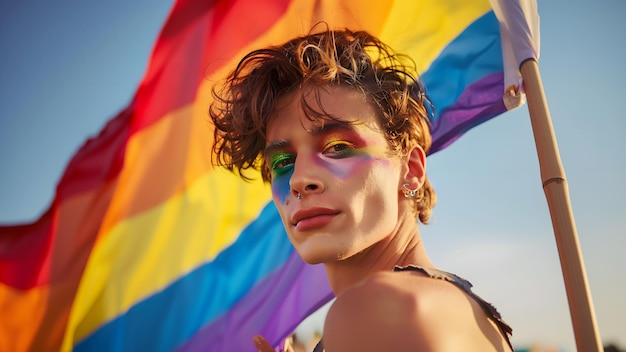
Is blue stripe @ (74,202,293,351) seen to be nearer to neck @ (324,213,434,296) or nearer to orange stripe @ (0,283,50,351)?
orange stripe @ (0,283,50,351)

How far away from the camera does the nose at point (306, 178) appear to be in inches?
106

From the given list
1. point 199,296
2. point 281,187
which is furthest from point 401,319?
point 199,296

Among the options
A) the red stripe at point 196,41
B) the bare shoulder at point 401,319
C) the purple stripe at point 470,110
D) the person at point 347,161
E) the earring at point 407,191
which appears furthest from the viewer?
the red stripe at point 196,41

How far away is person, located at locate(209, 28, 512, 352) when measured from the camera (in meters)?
2.63

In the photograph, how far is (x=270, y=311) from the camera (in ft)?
14.2

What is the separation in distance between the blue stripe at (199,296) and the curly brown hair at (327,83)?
1140 mm

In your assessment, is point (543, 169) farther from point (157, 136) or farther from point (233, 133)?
point (157, 136)

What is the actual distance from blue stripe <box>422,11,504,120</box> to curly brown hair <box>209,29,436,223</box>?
0.83 m

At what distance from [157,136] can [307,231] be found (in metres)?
2.03

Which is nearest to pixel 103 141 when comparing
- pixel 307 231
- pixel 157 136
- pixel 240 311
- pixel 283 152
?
pixel 157 136

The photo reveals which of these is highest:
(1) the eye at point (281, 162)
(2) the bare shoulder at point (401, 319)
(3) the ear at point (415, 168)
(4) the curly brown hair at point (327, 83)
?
(4) the curly brown hair at point (327, 83)

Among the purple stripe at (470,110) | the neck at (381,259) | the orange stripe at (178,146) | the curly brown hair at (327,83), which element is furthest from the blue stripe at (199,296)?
the neck at (381,259)

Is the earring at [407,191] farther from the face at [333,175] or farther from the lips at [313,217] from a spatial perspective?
the lips at [313,217]

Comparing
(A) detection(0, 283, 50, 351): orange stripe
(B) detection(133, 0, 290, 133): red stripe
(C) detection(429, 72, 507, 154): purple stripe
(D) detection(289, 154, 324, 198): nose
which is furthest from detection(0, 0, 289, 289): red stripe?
(D) detection(289, 154, 324, 198): nose
